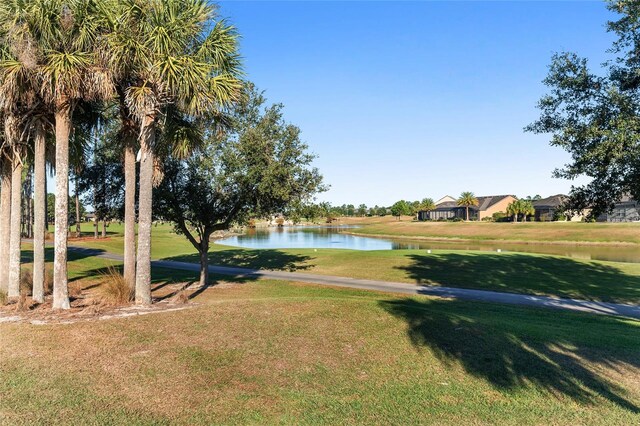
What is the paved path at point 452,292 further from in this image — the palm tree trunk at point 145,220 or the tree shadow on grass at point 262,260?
the palm tree trunk at point 145,220

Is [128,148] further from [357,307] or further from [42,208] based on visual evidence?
[357,307]

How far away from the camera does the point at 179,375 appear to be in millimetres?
7145

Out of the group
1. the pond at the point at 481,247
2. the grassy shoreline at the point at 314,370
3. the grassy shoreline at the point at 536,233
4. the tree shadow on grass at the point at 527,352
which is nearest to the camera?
the grassy shoreline at the point at 314,370

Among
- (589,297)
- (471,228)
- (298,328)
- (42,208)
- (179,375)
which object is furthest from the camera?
(471,228)

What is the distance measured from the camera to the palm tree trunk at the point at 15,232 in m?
13.9

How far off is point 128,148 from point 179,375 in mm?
9333

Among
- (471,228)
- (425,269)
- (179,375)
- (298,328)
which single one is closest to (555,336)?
(298,328)

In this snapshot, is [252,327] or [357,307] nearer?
[252,327]

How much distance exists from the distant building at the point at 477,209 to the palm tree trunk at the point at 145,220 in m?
110

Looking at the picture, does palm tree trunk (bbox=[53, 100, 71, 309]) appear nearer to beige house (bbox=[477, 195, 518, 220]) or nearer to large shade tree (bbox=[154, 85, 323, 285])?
large shade tree (bbox=[154, 85, 323, 285])

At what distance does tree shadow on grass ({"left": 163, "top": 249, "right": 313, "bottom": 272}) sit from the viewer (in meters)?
28.8

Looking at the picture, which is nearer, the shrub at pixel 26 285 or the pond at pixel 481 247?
the shrub at pixel 26 285

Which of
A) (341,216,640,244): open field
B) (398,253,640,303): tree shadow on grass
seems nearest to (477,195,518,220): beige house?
(341,216,640,244): open field

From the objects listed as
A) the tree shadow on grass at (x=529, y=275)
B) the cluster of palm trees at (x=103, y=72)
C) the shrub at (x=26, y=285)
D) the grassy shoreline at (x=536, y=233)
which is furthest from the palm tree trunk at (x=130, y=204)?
the grassy shoreline at (x=536, y=233)
